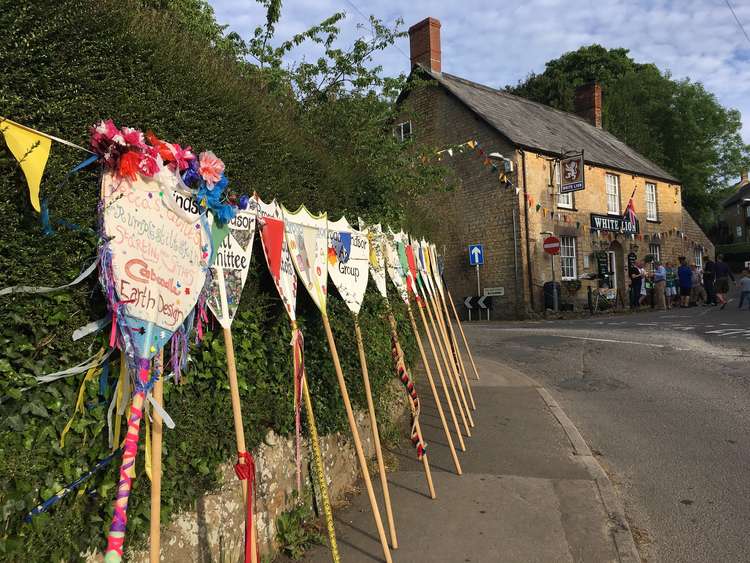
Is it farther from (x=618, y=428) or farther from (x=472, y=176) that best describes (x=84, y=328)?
(x=472, y=176)

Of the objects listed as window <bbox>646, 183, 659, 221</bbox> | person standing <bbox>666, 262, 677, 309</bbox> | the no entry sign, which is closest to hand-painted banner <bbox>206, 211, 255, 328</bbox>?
the no entry sign

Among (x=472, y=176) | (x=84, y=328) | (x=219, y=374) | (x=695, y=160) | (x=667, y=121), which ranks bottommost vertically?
(x=219, y=374)

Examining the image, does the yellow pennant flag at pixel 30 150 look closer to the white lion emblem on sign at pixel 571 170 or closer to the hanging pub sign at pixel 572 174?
the hanging pub sign at pixel 572 174

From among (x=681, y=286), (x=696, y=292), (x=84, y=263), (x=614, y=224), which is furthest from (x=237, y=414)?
(x=696, y=292)

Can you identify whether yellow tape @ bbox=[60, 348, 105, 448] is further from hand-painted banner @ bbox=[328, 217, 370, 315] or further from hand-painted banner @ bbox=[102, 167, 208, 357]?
hand-painted banner @ bbox=[328, 217, 370, 315]

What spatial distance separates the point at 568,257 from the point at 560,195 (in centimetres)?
238

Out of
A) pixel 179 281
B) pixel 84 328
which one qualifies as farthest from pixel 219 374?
pixel 84 328

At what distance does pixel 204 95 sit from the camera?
303cm

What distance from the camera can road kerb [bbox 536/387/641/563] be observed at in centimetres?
358

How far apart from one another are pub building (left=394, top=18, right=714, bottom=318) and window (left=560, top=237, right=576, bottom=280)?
0.04 m

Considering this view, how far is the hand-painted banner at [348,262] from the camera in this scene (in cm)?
426

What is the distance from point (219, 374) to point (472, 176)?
19163 mm

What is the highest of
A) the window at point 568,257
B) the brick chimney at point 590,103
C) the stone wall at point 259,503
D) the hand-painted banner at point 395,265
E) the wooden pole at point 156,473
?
the brick chimney at point 590,103

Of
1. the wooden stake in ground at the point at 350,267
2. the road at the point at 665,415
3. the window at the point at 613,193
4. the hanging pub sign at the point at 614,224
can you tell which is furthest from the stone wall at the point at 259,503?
the window at the point at 613,193
